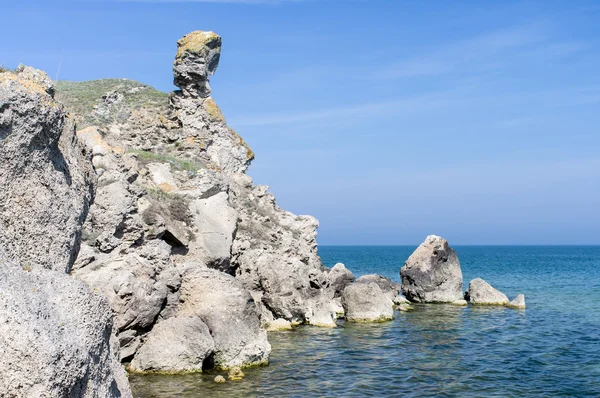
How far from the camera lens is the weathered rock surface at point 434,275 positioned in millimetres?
46219

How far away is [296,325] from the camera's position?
32.2 meters

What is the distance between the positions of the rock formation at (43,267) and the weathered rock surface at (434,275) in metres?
38.3

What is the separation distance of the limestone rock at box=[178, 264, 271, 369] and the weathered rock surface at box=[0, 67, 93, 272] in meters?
11.6

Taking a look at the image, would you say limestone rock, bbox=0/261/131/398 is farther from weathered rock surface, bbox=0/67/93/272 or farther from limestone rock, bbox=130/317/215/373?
limestone rock, bbox=130/317/215/373

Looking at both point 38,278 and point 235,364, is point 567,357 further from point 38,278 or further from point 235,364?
point 38,278

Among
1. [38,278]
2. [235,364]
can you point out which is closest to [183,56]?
[235,364]

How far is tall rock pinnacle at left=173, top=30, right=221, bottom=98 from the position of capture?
145 ft

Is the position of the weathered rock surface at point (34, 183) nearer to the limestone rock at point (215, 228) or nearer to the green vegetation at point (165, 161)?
the limestone rock at point (215, 228)

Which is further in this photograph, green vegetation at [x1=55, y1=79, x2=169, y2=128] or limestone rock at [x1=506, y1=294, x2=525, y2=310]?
green vegetation at [x1=55, y1=79, x2=169, y2=128]

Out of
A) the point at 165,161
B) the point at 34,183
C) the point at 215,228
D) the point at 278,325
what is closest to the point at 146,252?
the point at 215,228

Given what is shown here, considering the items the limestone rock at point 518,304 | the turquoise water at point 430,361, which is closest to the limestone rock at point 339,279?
the turquoise water at point 430,361

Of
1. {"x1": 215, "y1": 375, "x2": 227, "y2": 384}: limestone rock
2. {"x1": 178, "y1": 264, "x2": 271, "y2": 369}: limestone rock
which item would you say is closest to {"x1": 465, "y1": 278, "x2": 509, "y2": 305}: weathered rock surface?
{"x1": 178, "y1": 264, "x2": 271, "y2": 369}: limestone rock

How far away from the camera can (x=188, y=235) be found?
29031 millimetres

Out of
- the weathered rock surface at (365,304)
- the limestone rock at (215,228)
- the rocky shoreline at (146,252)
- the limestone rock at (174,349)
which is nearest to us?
the rocky shoreline at (146,252)
